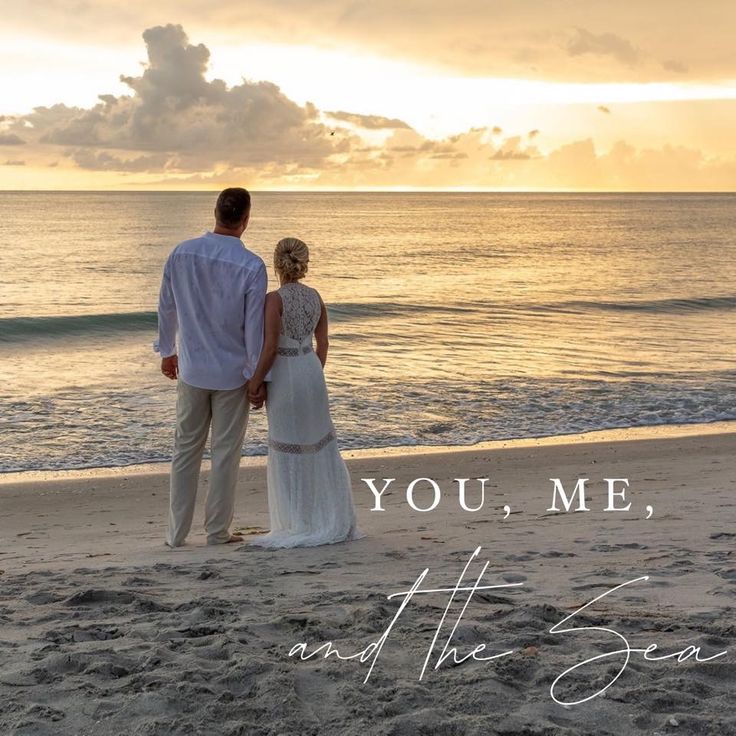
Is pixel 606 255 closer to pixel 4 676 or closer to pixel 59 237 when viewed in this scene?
pixel 59 237

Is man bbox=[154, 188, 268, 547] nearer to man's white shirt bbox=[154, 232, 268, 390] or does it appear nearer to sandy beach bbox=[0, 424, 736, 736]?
man's white shirt bbox=[154, 232, 268, 390]

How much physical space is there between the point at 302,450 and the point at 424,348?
1312 cm

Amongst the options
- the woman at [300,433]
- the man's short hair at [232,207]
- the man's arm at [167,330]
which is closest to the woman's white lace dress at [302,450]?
the woman at [300,433]

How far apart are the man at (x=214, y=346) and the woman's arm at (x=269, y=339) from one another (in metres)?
0.04

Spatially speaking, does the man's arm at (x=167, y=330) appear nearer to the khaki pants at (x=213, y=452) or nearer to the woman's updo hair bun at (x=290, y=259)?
the khaki pants at (x=213, y=452)

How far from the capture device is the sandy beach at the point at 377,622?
10.7ft

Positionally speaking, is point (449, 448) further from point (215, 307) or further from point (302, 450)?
point (215, 307)

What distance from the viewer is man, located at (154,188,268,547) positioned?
5855 millimetres

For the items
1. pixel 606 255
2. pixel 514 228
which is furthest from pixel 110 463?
pixel 514 228

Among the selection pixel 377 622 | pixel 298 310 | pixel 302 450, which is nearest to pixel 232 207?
pixel 298 310

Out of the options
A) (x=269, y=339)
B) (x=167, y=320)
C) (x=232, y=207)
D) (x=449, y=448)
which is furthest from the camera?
(x=449, y=448)

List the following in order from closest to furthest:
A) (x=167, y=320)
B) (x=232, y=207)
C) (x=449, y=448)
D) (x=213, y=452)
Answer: (x=232, y=207), (x=167, y=320), (x=213, y=452), (x=449, y=448)

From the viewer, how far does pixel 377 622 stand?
164 inches

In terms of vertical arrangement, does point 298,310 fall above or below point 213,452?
above
